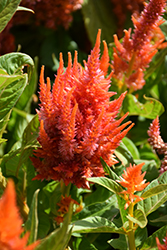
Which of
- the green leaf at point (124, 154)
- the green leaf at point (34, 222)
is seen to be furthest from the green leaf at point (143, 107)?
the green leaf at point (34, 222)

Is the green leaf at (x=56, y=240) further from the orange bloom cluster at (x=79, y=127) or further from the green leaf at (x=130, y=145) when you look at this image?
the green leaf at (x=130, y=145)

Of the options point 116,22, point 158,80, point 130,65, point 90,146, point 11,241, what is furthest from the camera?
point 116,22

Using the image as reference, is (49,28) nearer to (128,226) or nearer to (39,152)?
(39,152)

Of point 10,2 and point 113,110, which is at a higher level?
point 10,2

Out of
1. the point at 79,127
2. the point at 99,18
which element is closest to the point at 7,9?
the point at 79,127

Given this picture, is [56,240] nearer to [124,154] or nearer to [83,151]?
[83,151]

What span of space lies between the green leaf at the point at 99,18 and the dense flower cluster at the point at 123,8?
0.03 m

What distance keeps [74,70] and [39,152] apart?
0.20 metres

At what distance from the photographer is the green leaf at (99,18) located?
61.1 inches

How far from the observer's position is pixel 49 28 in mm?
1569

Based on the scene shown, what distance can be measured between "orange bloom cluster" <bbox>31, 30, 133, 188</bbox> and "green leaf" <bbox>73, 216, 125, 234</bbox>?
0.08 m

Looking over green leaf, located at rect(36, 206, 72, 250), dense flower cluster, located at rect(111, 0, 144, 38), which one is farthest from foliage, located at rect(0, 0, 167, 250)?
dense flower cluster, located at rect(111, 0, 144, 38)

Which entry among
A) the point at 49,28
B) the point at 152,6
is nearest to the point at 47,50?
the point at 49,28

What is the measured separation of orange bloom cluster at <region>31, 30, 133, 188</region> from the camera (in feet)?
2.35
